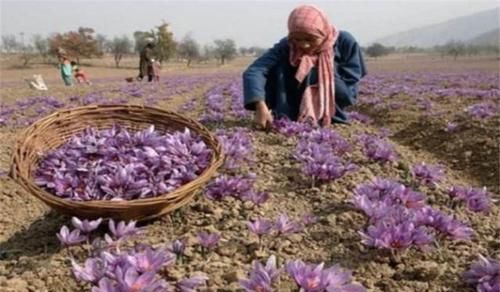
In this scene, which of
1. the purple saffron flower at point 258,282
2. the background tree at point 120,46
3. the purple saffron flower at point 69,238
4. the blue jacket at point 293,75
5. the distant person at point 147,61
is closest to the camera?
the purple saffron flower at point 258,282

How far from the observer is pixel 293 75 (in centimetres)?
600

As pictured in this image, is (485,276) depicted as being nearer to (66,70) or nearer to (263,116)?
(263,116)

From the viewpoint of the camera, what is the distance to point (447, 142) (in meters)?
7.16

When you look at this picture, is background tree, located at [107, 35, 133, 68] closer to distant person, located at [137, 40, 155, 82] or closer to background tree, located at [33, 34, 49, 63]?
background tree, located at [33, 34, 49, 63]

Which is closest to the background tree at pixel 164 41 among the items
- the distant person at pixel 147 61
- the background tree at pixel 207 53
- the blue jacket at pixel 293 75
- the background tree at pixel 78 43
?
the background tree at pixel 78 43

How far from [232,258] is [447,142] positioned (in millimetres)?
5479

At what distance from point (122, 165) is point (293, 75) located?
3433 mm

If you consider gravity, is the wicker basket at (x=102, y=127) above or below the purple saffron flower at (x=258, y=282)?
above

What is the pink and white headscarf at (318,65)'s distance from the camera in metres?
5.32

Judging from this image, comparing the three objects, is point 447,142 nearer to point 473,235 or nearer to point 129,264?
point 473,235

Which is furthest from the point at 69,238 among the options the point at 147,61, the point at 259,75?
the point at 147,61

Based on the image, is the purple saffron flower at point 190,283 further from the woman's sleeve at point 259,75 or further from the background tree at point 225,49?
the background tree at point 225,49

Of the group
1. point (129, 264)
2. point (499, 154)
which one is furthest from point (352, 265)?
point (499, 154)

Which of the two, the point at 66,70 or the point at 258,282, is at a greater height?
the point at 66,70
